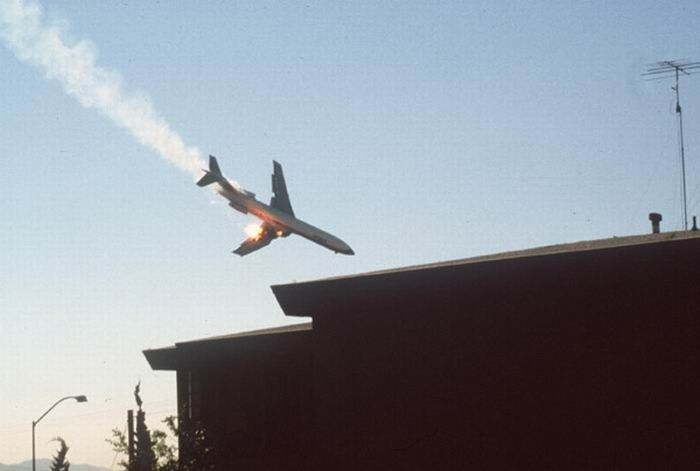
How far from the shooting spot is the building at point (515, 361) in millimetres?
19562

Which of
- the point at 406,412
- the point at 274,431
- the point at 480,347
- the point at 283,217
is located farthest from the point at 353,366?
the point at 283,217

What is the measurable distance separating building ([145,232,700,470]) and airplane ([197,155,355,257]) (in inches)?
836

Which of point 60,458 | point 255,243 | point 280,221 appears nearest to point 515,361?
point 60,458

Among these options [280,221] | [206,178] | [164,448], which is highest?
[206,178]

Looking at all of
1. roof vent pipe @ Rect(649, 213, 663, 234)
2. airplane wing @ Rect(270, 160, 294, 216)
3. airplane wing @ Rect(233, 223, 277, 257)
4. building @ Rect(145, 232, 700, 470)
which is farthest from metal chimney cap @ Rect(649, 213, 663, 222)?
airplane wing @ Rect(270, 160, 294, 216)

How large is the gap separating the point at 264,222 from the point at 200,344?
61.2 ft

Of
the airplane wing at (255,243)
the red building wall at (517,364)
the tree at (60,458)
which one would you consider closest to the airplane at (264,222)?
the airplane wing at (255,243)

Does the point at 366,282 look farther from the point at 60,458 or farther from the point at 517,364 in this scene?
the point at 60,458

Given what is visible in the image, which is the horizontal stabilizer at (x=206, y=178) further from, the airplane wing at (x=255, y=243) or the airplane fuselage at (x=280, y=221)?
the airplane wing at (x=255, y=243)

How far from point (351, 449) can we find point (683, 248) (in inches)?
370

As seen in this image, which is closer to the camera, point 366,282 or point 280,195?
point 366,282

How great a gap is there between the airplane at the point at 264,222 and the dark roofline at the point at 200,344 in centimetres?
1328

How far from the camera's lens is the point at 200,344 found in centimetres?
2936

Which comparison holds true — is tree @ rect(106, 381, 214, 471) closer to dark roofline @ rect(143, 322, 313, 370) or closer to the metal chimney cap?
dark roofline @ rect(143, 322, 313, 370)
